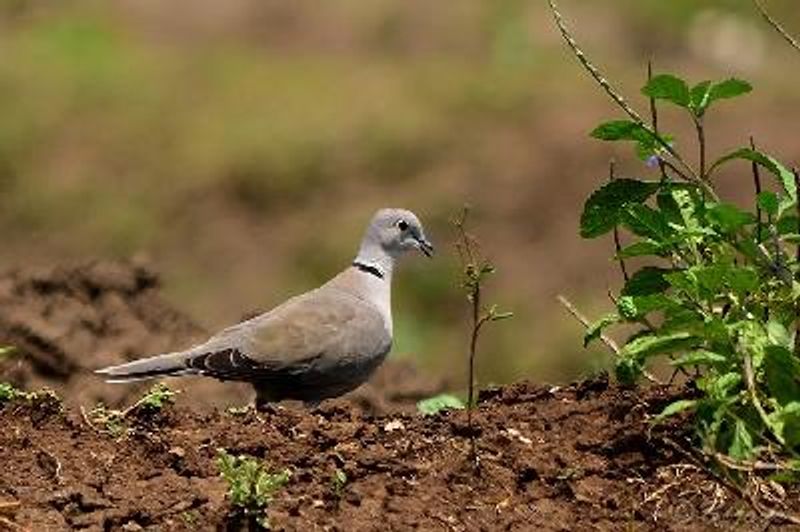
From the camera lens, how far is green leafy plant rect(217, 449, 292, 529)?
16.1 ft

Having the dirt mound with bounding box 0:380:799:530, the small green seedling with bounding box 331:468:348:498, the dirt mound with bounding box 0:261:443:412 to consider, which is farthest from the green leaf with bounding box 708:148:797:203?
the dirt mound with bounding box 0:261:443:412

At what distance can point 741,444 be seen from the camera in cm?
511

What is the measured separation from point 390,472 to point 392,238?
2662 mm

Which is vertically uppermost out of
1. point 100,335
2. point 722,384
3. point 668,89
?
point 668,89

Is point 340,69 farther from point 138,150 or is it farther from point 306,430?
point 306,430

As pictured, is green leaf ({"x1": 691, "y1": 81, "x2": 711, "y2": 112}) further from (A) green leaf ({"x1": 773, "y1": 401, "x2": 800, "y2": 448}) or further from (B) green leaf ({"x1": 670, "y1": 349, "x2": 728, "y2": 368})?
(A) green leaf ({"x1": 773, "y1": 401, "x2": 800, "y2": 448})

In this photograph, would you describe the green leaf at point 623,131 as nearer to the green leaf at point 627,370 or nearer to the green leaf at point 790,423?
the green leaf at point 627,370

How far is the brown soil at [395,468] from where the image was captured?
5125 millimetres

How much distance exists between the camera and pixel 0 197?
1284cm

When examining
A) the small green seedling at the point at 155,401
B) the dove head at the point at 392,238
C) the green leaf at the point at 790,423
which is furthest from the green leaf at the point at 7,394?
the dove head at the point at 392,238

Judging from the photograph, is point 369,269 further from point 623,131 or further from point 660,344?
point 660,344

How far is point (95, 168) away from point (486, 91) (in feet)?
8.33

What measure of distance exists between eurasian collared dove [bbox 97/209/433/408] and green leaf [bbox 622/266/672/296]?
1608mm

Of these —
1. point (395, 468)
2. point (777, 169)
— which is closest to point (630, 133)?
point (777, 169)
